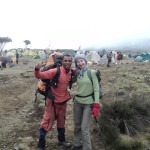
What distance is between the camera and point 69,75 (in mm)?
6078

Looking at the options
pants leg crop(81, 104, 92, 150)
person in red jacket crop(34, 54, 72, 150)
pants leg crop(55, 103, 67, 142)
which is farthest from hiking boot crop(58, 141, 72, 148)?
pants leg crop(81, 104, 92, 150)

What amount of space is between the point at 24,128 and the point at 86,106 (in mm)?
2731

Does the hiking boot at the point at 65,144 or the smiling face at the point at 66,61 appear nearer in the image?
the smiling face at the point at 66,61

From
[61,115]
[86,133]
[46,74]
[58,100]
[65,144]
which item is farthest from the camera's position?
[65,144]

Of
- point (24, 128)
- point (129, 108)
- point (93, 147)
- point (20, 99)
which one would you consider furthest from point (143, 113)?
point (20, 99)

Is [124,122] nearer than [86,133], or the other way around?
[86,133]

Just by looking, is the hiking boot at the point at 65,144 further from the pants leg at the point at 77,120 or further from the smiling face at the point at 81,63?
the smiling face at the point at 81,63

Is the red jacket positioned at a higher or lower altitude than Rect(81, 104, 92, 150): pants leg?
higher

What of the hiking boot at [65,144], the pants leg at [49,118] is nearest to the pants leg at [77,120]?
the hiking boot at [65,144]

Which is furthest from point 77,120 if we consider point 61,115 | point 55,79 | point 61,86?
point 55,79

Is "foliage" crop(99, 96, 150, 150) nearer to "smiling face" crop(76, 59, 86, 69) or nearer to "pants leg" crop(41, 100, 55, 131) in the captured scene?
"pants leg" crop(41, 100, 55, 131)

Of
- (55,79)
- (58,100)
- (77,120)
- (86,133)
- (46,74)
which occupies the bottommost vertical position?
(86,133)

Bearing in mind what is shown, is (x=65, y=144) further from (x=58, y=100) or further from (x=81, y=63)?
(x=81, y=63)

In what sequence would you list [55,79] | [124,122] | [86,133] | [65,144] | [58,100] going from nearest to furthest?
[86,133] → [55,79] → [58,100] → [65,144] → [124,122]
